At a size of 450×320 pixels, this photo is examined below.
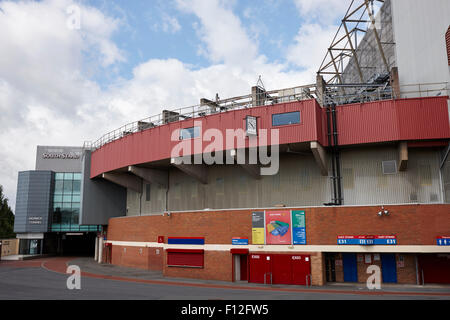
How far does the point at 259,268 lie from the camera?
27312 millimetres

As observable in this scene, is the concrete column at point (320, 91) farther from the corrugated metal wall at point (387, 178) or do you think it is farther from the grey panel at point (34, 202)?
the grey panel at point (34, 202)

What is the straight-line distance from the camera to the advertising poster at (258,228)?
27.7 m

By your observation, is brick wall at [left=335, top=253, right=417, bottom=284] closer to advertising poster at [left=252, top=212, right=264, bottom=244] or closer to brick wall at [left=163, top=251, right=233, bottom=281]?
advertising poster at [left=252, top=212, right=264, bottom=244]

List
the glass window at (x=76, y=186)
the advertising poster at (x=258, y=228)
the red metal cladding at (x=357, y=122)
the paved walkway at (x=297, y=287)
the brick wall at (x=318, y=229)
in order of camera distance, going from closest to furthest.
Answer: the paved walkway at (x=297, y=287) < the brick wall at (x=318, y=229) < the advertising poster at (x=258, y=228) < the red metal cladding at (x=357, y=122) < the glass window at (x=76, y=186)

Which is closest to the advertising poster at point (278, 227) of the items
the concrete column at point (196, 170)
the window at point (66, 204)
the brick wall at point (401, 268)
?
the brick wall at point (401, 268)

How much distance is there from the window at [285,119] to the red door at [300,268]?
10.1 meters

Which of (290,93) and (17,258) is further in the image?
(17,258)

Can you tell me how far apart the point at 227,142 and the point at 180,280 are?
11.4 metres

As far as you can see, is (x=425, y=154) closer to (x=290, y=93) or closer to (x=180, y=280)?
(x=290, y=93)

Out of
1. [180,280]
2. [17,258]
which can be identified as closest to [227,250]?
[180,280]
